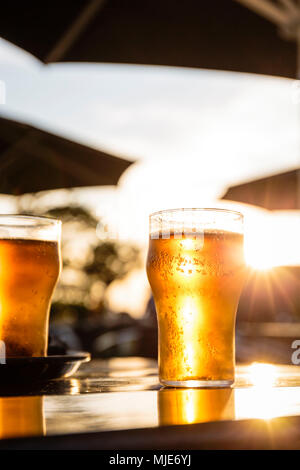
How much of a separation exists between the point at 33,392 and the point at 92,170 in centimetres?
456

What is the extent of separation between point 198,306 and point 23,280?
40 cm

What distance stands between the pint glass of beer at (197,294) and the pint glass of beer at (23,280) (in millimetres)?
285

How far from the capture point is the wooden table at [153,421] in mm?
470

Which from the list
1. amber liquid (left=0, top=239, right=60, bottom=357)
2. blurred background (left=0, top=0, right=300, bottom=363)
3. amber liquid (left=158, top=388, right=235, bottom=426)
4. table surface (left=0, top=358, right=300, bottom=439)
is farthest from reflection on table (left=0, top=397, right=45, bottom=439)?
blurred background (left=0, top=0, right=300, bottom=363)

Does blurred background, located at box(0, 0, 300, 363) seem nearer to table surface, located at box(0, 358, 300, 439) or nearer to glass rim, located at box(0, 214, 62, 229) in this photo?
glass rim, located at box(0, 214, 62, 229)

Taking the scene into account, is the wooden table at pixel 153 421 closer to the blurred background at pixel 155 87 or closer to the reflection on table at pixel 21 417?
the reflection on table at pixel 21 417

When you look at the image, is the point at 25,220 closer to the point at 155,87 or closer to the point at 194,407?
the point at 194,407

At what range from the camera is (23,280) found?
120 centimetres

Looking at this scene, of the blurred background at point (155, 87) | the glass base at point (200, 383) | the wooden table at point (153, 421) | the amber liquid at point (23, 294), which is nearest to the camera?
the wooden table at point (153, 421)

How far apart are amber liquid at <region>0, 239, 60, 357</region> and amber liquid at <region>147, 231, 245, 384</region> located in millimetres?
293

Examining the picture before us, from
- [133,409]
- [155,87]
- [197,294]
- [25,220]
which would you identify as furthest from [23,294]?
[155,87]

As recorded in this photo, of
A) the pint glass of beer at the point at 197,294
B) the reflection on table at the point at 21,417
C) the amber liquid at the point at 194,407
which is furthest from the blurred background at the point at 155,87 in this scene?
the reflection on table at the point at 21,417

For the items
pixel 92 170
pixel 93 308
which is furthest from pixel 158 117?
pixel 93 308

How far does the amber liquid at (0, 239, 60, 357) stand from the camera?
1174 millimetres
